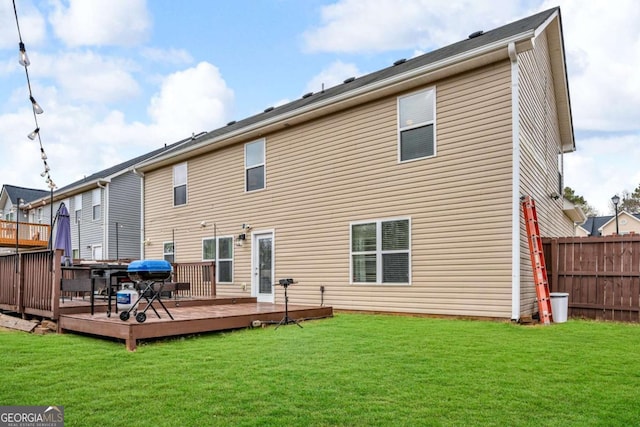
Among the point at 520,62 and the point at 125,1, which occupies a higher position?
the point at 125,1

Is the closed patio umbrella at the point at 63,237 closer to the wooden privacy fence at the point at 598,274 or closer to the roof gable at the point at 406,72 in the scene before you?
the roof gable at the point at 406,72

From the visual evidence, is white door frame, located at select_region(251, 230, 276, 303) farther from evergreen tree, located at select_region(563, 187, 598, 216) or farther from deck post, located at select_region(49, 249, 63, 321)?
evergreen tree, located at select_region(563, 187, 598, 216)

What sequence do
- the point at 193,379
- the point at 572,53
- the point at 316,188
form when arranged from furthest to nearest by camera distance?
the point at 572,53 < the point at 316,188 < the point at 193,379

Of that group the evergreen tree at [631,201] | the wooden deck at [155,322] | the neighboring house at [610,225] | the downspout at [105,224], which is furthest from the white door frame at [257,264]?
the evergreen tree at [631,201]

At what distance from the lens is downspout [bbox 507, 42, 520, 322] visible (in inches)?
283

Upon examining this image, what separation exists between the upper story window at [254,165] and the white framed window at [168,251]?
3.67 meters

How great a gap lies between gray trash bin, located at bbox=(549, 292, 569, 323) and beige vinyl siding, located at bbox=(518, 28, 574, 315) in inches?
15.9

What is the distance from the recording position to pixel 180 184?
1375 centimetres

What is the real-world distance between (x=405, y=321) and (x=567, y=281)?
3.07 meters

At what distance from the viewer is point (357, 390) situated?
3738mm

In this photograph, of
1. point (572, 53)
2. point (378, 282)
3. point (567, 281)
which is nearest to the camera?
point (567, 281)

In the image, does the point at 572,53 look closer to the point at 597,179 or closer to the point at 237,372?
the point at 237,372

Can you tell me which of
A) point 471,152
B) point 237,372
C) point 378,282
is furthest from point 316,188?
point 237,372

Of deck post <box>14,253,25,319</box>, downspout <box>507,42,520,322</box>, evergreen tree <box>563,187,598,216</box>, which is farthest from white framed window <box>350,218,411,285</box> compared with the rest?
evergreen tree <box>563,187,598,216</box>
